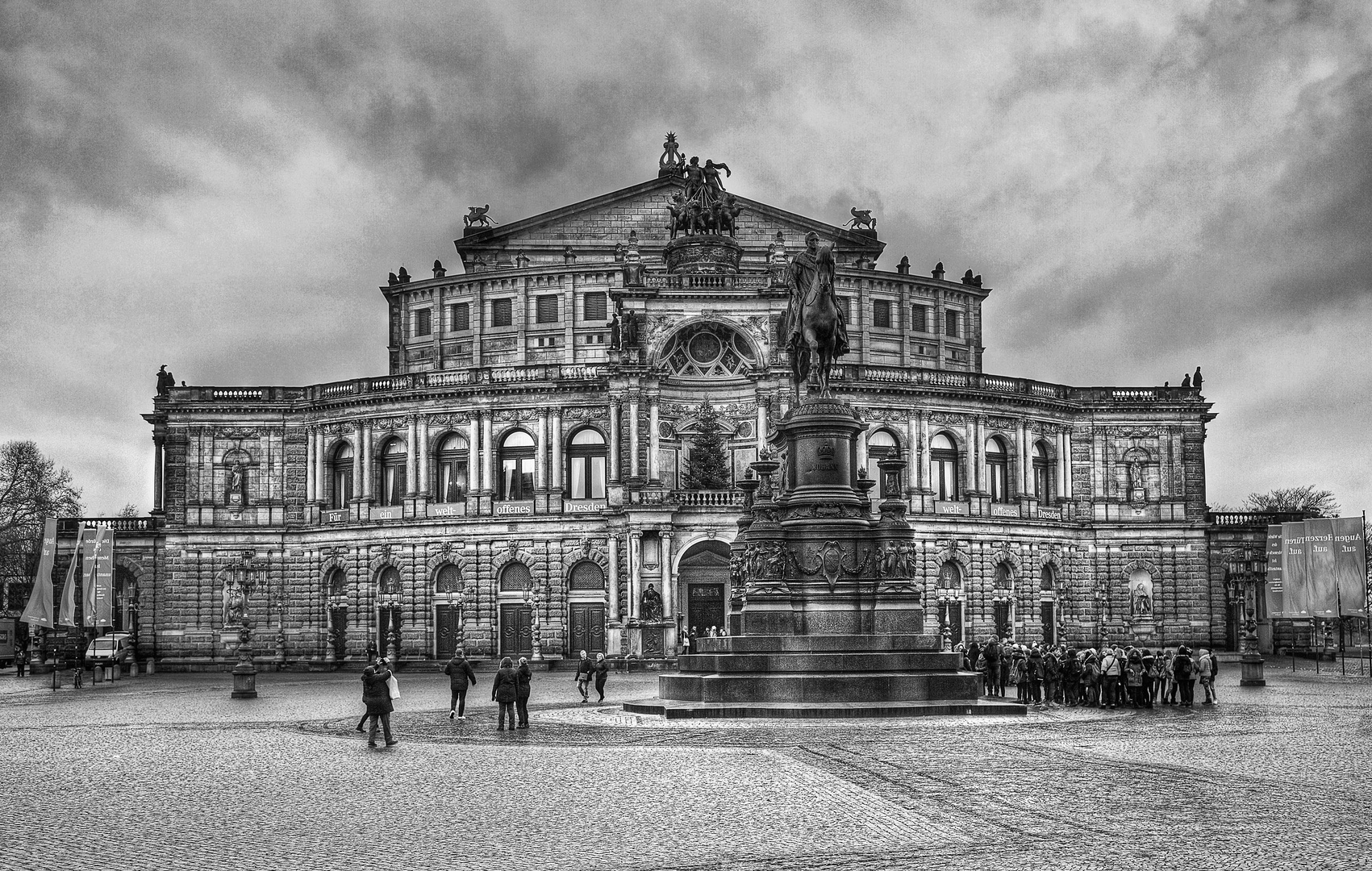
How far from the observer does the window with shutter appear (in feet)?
283

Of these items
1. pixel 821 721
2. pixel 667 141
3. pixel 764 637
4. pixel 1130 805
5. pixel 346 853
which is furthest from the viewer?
pixel 667 141

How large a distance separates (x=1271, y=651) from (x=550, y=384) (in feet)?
127

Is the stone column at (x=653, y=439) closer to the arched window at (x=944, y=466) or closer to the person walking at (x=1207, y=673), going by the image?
the arched window at (x=944, y=466)

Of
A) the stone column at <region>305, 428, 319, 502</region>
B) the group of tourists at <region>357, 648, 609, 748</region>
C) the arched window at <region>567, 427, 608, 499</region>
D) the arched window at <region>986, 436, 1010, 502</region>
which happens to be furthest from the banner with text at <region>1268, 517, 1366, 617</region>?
the stone column at <region>305, 428, 319, 502</region>

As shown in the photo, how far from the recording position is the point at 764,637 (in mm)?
33375

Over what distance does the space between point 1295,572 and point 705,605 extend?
25.8 metres

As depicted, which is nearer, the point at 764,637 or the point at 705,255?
the point at 764,637

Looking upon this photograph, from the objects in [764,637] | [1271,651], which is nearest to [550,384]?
[1271,651]

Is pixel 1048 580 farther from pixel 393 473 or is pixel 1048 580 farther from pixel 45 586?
pixel 45 586

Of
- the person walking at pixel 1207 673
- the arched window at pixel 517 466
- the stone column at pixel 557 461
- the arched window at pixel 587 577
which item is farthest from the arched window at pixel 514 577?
the person walking at pixel 1207 673

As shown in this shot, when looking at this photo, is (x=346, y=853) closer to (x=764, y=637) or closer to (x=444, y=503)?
(x=764, y=637)

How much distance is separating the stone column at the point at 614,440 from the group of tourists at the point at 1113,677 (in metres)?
32.7

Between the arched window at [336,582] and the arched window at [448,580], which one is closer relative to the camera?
the arched window at [448,580]

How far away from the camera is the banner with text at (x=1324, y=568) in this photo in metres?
59.0
